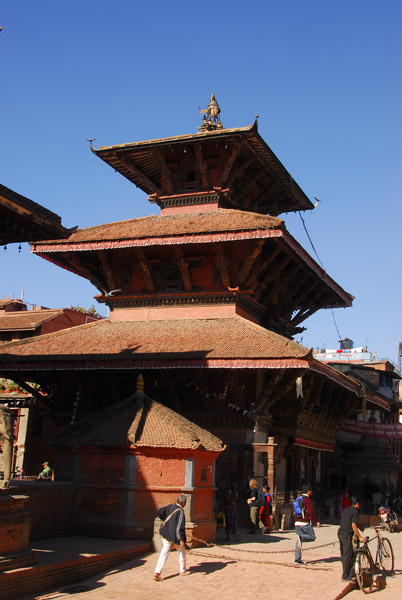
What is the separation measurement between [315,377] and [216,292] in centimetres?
427

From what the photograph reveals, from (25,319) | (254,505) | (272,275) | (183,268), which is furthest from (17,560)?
(25,319)

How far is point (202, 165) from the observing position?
76.6 ft

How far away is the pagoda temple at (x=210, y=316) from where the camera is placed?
1822cm

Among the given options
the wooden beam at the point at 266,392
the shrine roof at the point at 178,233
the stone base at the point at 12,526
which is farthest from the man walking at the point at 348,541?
the shrine roof at the point at 178,233

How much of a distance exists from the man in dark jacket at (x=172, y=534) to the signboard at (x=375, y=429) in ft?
51.8

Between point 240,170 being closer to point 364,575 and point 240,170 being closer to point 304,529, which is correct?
point 304,529

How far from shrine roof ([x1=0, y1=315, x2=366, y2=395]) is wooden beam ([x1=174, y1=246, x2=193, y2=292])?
1199 mm

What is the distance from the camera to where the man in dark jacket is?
408 inches

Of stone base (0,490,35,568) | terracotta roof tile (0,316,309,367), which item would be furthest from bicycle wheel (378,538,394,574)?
stone base (0,490,35,568)

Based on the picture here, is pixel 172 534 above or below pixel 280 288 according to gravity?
below

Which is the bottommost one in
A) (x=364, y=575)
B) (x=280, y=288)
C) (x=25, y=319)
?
(x=364, y=575)

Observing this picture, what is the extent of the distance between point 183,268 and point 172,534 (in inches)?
461

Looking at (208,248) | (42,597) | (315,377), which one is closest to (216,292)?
(208,248)

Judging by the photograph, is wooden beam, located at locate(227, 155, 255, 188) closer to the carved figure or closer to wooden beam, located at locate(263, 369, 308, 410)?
the carved figure
